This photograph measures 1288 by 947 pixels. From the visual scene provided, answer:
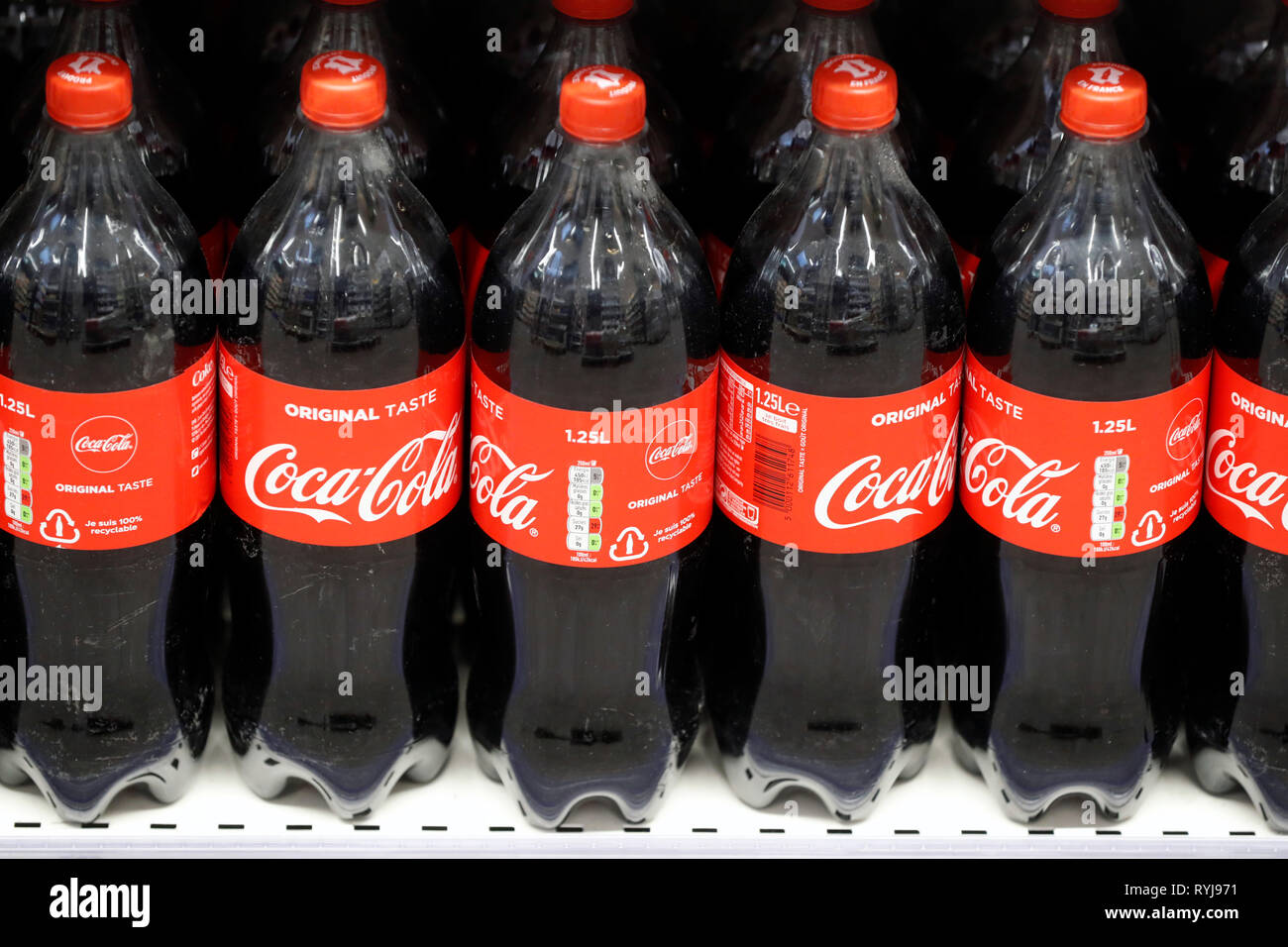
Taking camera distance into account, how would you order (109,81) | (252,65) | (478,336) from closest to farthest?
(109,81)
(478,336)
(252,65)

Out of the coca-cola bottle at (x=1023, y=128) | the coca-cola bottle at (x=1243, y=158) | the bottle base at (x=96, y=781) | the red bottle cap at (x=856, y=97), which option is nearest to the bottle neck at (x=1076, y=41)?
the coca-cola bottle at (x=1023, y=128)

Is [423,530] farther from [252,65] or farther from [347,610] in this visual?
[252,65]

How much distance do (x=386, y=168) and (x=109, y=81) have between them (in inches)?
10.7

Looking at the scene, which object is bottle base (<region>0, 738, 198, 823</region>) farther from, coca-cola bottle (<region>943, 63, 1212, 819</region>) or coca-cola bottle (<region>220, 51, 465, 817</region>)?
Result: coca-cola bottle (<region>943, 63, 1212, 819</region>)

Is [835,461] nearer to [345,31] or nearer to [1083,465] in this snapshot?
[1083,465]

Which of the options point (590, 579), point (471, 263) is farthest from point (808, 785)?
point (471, 263)

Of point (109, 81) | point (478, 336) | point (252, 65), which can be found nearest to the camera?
point (109, 81)

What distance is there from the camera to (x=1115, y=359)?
2309mm

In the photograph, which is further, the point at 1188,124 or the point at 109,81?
the point at 1188,124

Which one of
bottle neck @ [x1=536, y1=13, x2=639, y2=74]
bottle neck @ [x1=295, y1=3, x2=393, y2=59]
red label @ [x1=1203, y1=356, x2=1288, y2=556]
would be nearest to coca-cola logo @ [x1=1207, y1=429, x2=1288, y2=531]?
red label @ [x1=1203, y1=356, x2=1288, y2=556]

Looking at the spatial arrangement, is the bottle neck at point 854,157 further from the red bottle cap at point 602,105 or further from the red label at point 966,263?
the red label at point 966,263

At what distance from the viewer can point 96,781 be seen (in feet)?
8.19

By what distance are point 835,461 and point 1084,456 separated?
0.81ft
